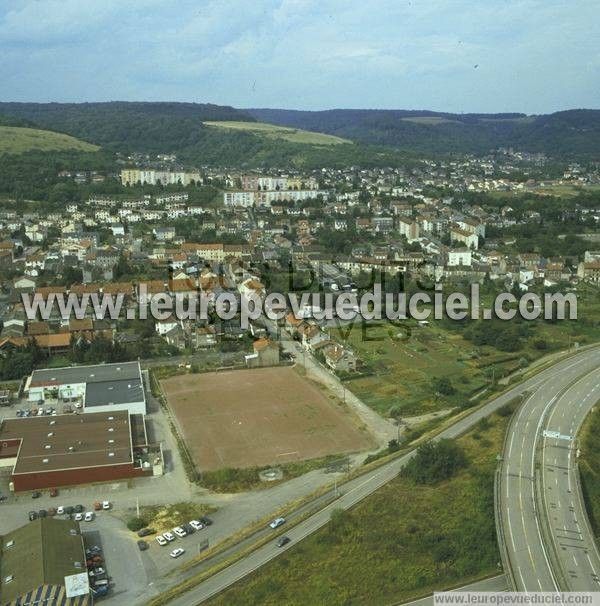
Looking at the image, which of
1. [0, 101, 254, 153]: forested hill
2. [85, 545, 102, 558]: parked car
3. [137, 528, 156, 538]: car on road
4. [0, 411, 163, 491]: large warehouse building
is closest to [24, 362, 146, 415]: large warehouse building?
[0, 411, 163, 491]: large warehouse building

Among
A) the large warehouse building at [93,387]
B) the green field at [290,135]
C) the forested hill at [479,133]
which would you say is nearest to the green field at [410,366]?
the large warehouse building at [93,387]

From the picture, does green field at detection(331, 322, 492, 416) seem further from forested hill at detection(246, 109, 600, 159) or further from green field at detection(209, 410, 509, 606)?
forested hill at detection(246, 109, 600, 159)

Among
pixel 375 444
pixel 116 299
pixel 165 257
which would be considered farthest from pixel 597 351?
pixel 165 257

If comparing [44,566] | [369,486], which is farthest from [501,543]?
[44,566]

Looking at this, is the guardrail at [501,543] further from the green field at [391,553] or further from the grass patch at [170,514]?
the grass patch at [170,514]

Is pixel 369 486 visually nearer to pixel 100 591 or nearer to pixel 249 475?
pixel 249 475

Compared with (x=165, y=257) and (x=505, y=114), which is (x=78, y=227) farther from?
(x=505, y=114)
